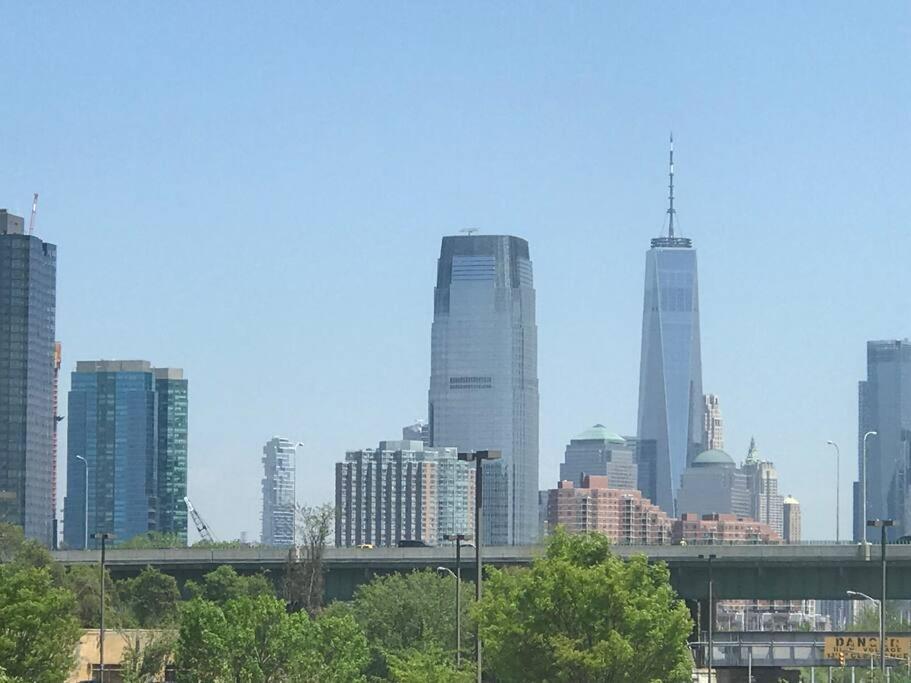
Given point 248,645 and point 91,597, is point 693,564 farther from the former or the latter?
point 248,645

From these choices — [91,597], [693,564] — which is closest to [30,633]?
[91,597]

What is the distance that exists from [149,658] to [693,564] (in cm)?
6421

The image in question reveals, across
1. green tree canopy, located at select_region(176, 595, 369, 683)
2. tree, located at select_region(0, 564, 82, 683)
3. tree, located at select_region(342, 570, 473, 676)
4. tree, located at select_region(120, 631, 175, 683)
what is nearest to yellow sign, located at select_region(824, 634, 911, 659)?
tree, located at select_region(342, 570, 473, 676)

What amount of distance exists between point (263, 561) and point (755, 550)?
3723 centimetres

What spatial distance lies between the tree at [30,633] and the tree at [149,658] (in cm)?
565

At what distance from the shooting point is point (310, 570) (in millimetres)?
140375

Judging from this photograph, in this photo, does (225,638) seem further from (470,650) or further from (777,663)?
(777,663)

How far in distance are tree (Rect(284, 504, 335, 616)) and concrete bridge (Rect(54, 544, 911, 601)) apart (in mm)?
5359

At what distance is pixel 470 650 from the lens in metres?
106

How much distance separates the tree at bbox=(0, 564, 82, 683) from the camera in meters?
71.5

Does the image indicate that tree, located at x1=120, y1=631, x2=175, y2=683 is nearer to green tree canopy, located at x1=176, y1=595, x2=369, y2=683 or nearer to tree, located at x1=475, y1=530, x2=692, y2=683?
green tree canopy, located at x1=176, y1=595, x2=369, y2=683

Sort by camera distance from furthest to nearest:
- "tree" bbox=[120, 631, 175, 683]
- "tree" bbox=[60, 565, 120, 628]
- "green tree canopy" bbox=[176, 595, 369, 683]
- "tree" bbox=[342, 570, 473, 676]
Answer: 1. "tree" bbox=[60, 565, 120, 628]
2. "tree" bbox=[342, 570, 473, 676]
3. "tree" bbox=[120, 631, 175, 683]
4. "green tree canopy" bbox=[176, 595, 369, 683]

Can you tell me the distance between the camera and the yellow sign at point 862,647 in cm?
13950

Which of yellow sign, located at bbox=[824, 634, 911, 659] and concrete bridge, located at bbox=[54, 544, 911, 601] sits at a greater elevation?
concrete bridge, located at bbox=[54, 544, 911, 601]
